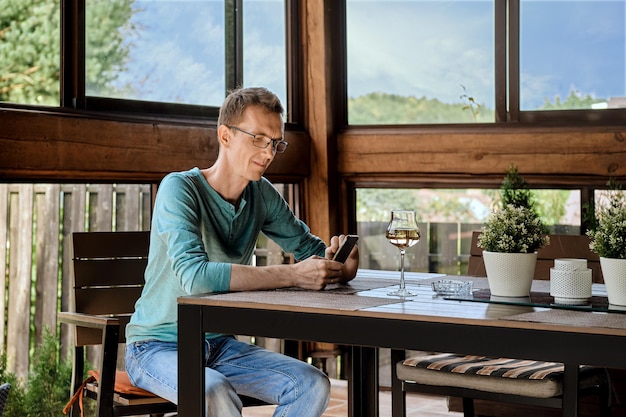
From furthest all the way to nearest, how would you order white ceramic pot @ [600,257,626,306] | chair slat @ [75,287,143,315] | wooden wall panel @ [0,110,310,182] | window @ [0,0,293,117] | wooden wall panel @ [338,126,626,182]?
wooden wall panel @ [338,126,626,182] < window @ [0,0,293,117] < wooden wall panel @ [0,110,310,182] < chair slat @ [75,287,143,315] < white ceramic pot @ [600,257,626,306]

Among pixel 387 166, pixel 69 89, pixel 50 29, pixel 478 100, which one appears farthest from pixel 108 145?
pixel 478 100

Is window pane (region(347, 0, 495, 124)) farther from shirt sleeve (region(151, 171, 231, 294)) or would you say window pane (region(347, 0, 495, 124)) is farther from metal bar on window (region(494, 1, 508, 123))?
shirt sleeve (region(151, 171, 231, 294))

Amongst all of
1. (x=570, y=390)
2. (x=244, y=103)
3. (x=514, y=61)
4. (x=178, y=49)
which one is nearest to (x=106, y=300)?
(x=244, y=103)

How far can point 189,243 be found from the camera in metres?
2.71

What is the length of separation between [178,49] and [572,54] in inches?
78.0

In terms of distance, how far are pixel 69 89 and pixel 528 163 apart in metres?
2.32

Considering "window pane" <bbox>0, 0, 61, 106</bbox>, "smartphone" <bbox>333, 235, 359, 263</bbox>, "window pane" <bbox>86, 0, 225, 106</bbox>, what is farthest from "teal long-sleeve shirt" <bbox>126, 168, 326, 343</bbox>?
"window pane" <bbox>86, 0, 225, 106</bbox>

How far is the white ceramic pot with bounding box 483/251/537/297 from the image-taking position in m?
2.55

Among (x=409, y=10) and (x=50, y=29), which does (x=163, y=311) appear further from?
(x=409, y=10)

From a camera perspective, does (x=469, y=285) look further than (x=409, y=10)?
No

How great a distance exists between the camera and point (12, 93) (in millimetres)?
3699

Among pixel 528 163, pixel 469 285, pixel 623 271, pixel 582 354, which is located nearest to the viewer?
pixel 582 354

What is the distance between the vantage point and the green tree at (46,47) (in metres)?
3.71

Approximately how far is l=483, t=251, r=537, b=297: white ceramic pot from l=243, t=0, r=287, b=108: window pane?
8.73 feet
